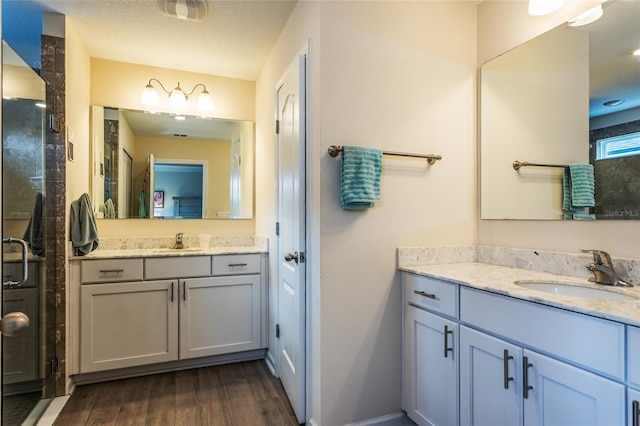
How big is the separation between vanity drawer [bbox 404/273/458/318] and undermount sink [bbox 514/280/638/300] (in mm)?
277

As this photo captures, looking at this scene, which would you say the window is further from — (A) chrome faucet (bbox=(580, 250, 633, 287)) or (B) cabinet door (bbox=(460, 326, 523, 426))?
(B) cabinet door (bbox=(460, 326, 523, 426))

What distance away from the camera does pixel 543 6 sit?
1.66 metres

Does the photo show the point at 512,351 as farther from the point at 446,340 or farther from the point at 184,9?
the point at 184,9

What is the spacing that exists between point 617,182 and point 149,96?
3.12m

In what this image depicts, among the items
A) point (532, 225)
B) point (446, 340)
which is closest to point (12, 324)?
point (446, 340)

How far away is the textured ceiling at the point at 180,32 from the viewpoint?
6.81 ft

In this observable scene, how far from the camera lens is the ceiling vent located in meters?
2.02

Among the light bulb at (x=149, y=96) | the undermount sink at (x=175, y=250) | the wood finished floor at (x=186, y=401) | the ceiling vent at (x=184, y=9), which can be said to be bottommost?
the wood finished floor at (x=186, y=401)

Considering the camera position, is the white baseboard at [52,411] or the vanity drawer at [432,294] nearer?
the vanity drawer at [432,294]

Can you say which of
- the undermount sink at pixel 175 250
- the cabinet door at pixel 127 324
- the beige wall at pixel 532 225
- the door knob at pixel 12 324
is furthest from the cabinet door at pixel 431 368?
the undermount sink at pixel 175 250

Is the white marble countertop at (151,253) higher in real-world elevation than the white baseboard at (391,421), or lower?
higher

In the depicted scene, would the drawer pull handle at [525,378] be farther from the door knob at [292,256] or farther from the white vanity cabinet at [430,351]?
the door knob at [292,256]

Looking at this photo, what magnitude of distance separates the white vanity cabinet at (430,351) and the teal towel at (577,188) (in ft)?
2.36

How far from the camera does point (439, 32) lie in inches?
77.5
